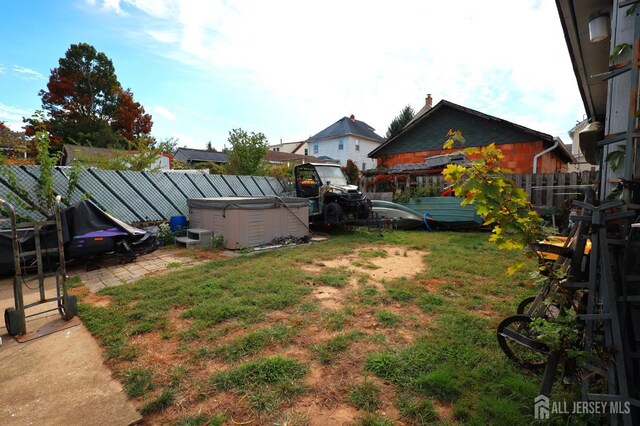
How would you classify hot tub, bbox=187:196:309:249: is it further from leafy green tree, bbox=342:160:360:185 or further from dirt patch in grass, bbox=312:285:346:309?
leafy green tree, bbox=342:160:360:185

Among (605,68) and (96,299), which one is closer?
(96,299)

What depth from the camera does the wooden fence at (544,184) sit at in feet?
26.2

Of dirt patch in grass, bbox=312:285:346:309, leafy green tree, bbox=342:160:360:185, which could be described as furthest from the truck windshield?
dirt patch in grass, bbox=312:285:346:309

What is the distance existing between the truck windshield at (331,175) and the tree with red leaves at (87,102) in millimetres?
22839

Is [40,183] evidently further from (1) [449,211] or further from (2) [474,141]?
(2) [474,141]

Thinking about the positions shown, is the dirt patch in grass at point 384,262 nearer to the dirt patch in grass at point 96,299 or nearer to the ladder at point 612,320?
the ladder at point 612,320

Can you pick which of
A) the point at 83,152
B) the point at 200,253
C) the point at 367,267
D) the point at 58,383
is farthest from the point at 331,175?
the point at 83,152

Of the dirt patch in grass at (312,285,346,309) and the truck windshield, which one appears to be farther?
the truck windshield

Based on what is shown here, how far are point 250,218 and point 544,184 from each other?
340 inches

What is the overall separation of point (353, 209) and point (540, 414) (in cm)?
739

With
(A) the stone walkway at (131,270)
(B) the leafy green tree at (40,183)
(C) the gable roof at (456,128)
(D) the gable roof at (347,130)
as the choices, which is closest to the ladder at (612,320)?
(A) the stone walkway at (131,270)

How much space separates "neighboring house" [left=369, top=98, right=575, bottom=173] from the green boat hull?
8.65 feet

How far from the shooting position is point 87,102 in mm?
27453

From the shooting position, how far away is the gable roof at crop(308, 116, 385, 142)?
3111 cm
